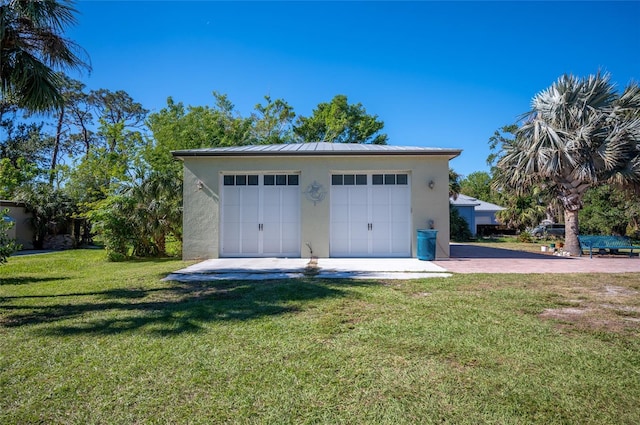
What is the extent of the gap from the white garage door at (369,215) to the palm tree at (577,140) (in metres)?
5.85

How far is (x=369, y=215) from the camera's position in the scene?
11.4 m

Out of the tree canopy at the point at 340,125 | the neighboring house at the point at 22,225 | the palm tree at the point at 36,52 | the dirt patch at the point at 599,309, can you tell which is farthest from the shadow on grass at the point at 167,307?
the tree canopy at the point at 340,125

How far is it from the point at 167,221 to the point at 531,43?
16056mm

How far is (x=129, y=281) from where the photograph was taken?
24.7ft

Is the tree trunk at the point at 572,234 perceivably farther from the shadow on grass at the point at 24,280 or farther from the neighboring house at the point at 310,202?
the shadow on grass at the point at 24,280

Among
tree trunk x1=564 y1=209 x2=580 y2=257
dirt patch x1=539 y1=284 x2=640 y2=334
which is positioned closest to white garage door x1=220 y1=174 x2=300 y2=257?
dirt patch x1=539 y1=284 x2=640 y2=334

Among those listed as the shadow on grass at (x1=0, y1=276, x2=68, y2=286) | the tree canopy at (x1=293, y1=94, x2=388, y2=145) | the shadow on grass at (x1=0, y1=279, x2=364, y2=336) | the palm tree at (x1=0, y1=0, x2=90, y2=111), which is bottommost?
the shadow on grass at (x1=0, y1=279, x2=364, y2=336)

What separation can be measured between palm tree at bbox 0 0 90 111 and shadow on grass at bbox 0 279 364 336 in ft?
11.8

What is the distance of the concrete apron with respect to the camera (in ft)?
26.0

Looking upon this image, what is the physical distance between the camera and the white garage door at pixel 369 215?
11336 millimetres

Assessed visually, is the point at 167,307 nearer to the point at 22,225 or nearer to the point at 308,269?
the point at 308,269

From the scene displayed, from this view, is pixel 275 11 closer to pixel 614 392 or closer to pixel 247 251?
pixel 247 251

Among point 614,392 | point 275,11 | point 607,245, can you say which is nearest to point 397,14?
point 275,11

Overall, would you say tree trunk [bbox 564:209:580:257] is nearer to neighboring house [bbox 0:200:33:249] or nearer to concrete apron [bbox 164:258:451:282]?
concrete apron [bbox 164:258:451:282]
